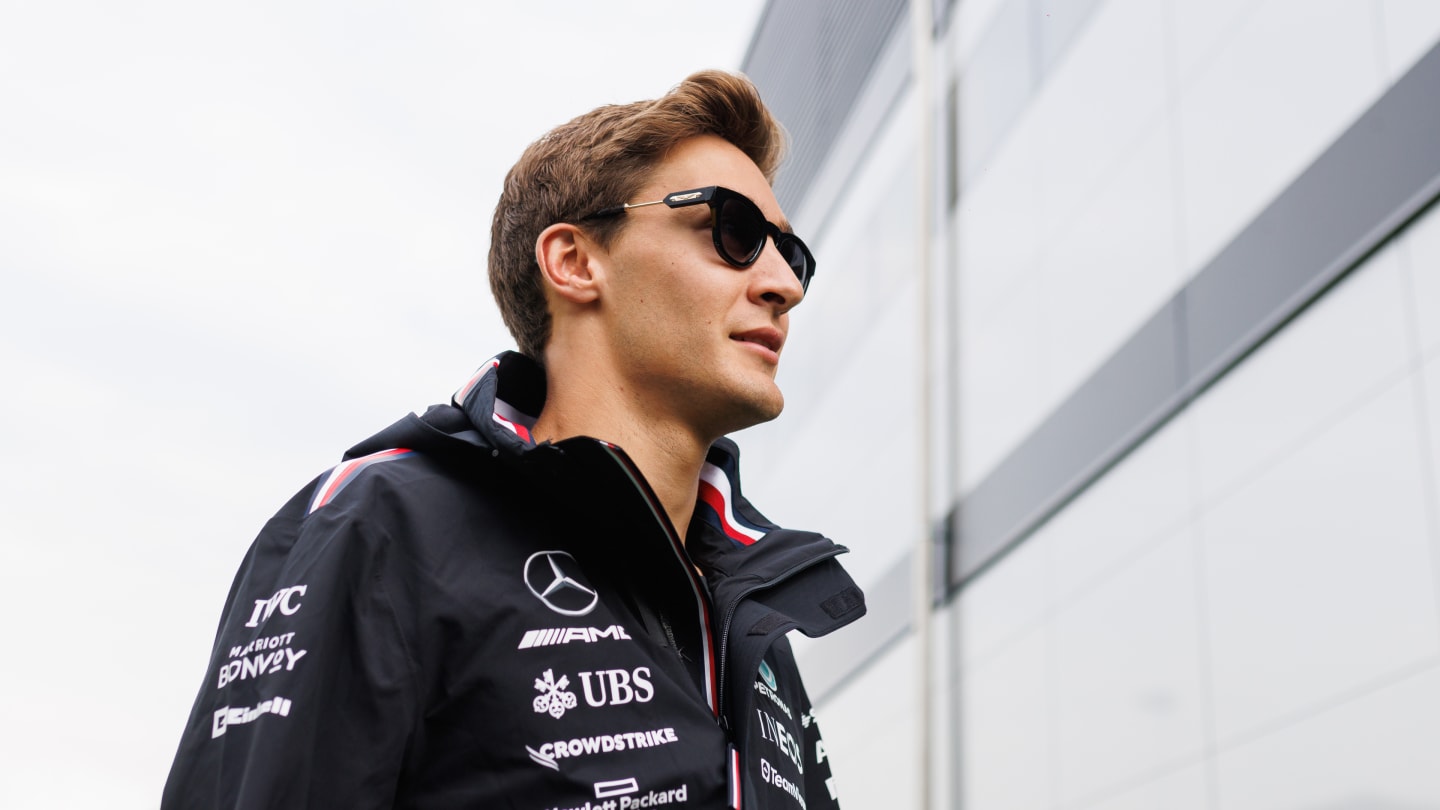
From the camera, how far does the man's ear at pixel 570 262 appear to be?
1.95 meters

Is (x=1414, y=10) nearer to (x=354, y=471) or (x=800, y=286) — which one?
(x=800, y=286)

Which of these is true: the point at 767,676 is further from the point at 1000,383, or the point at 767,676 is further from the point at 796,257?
the point at 1000,383

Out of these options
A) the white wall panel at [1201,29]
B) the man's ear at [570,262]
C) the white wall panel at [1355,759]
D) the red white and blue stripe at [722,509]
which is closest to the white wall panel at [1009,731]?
the white wall panel at [1355,759]

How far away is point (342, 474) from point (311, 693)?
1.07 feet

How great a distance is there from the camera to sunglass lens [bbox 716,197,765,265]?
6.33 feet

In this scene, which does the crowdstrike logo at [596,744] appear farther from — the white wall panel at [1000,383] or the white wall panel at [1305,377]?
the white wall panel at [1000,383]

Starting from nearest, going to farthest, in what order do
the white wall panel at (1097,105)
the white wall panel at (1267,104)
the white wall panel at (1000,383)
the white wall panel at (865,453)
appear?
the white wall panel at (1267,104), the white wall panel at (1097,105), the white wall panel at (1000,383), the white wall panel at (865,453)

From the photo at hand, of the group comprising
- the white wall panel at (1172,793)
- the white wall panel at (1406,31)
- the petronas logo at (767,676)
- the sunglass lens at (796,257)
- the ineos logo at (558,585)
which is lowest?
the ineos logo at (558,585)

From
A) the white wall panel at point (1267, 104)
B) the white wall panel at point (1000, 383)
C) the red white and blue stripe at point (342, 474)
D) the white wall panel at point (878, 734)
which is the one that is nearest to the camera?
the red white and blue stripe at point (342, 474)

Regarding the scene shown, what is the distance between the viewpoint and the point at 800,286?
2.06m

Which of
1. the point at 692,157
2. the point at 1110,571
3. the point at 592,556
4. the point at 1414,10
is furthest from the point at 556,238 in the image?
the point at 1110,571

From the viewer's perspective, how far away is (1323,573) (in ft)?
9.59

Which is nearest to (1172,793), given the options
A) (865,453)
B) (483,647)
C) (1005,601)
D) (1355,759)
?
(1355,759)

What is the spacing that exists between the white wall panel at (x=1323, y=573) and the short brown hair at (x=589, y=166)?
158 centimetres
